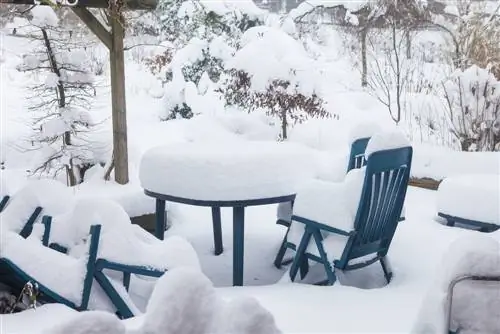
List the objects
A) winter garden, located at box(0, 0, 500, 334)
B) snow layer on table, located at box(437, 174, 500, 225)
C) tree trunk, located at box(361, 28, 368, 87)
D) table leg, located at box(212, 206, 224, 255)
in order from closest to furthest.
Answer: winter garden, located at box(0, 0, 500, 334), table leg, located at box(212, 206, 224, 255), snow layer on table, located at box(437, 174, 500, 225), tree trunk, located at box(361, 28, 368, 87)

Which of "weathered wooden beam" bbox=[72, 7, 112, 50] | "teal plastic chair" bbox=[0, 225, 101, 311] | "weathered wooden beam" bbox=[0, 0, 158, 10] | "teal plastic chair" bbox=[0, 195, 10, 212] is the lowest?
"teal plastic chair" bbox=[0, 225, 101, 311]

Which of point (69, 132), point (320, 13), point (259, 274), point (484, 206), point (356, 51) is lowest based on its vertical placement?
point (259, 274)

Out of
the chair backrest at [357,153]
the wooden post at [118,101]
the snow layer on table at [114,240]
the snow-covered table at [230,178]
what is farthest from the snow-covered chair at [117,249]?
the wooden post at [118,101]

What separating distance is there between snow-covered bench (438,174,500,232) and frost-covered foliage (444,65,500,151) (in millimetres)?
1472

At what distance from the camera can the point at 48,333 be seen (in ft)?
3.01

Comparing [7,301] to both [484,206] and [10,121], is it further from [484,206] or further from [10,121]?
[10,121]

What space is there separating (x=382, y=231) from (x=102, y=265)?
1523 mm

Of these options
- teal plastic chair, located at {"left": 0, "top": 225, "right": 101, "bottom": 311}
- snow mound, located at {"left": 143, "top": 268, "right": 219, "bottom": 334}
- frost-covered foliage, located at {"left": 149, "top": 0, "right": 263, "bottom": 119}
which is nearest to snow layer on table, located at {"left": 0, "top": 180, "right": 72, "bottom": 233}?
teal plastic chair, located at {"left": 0, "top": 225, "right": 101, "bottom": 311}

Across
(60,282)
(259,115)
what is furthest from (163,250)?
(259,115)

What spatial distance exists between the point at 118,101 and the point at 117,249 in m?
2.52

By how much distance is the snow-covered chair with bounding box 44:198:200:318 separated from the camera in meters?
2.32

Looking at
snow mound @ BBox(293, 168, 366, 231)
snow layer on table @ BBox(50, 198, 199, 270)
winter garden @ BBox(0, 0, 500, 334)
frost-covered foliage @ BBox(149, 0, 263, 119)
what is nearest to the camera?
winter garden @ BBox(0, 0, 500, 334)

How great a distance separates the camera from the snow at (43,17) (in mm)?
4469

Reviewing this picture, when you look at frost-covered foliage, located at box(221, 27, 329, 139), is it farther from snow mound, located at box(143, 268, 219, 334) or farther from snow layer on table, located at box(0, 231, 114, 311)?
snow mound, located at box(143, 268, 219, 334)
